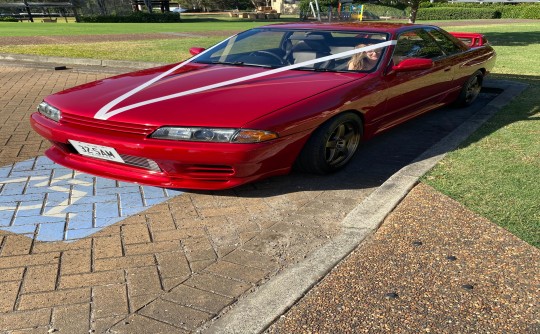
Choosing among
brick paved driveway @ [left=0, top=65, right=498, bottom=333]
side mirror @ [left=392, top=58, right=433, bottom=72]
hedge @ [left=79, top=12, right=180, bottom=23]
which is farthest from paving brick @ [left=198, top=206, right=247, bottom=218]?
hedge @ [left=79, top=12, right=180, bottom=23]

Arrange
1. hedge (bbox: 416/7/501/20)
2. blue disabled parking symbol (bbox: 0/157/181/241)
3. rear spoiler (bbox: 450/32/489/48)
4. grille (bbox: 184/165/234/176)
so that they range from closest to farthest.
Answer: blue disabled parking symbol (bbox: 0/157/181/241), grille (bbox: 184/165/234/176), rear spoiler (bbox: 450/32/489/48), hedge (bbox: 416/7/501/20)

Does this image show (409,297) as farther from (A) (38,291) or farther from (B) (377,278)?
(A) (38,291)

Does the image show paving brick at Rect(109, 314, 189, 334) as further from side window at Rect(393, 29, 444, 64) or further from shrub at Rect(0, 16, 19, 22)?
shrub at Rect(0, 16, 19, 22)

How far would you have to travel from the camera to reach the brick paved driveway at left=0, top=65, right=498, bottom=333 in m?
2.17

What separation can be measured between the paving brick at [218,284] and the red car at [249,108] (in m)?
0.91

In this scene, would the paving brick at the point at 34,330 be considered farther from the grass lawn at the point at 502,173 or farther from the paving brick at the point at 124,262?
the grass lawn at the point at 502,173

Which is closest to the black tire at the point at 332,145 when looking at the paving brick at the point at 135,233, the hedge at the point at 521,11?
the paving brick at the point at 135,233

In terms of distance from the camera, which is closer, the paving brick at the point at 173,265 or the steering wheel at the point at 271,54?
the paving brick at the point at 173,265

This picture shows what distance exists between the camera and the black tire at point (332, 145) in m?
3.56

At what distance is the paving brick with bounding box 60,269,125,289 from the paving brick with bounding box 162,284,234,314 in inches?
13.0

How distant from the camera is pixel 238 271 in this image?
8.16 ft

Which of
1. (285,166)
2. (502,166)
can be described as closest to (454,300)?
(285,166)

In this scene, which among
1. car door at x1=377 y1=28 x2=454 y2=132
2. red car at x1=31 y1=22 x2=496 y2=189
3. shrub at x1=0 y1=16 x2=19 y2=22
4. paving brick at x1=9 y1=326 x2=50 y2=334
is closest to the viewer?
paving brick at x1=9 y1=326 x2=50 y2=334

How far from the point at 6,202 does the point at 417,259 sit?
290cm
